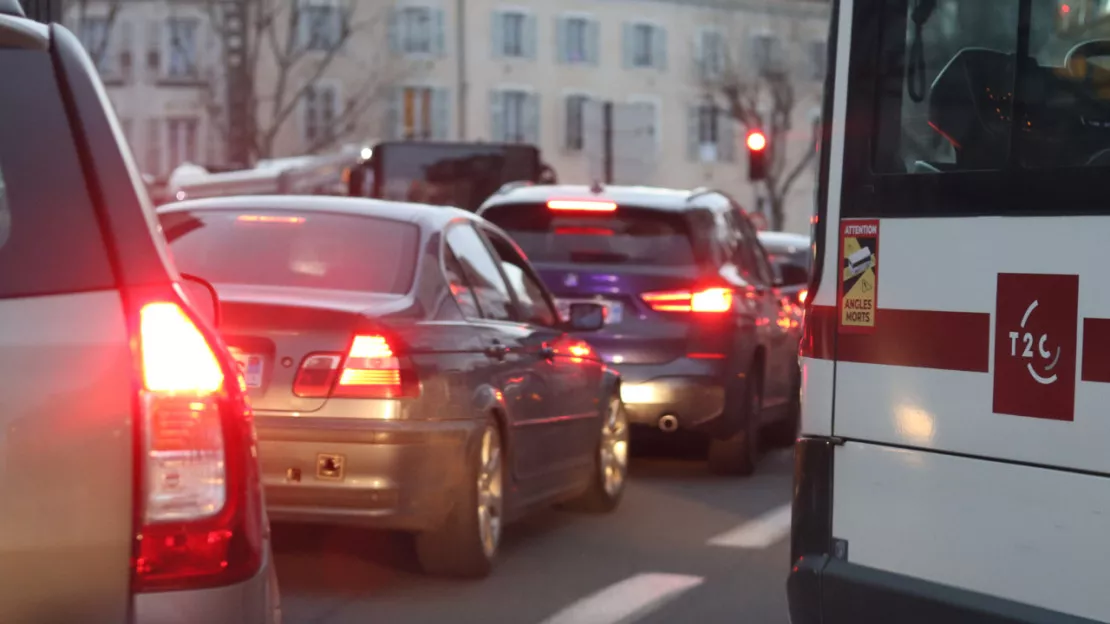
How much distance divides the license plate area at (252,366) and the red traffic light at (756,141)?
1768cm

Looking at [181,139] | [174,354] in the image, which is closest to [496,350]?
[174,354]

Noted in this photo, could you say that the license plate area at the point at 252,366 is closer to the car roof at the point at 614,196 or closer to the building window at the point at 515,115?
the car roof at the point at 614,196

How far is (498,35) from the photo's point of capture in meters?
69.9

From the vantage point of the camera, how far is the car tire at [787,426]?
1423 cm

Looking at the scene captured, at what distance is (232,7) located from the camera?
54500 mm

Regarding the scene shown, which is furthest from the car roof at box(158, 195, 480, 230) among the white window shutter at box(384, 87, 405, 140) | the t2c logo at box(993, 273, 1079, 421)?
the white window shutter at box(384, 87, 405, 140)

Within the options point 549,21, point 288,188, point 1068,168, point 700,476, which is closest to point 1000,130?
point 1068,168

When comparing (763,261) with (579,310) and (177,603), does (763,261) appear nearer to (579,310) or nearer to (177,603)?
(579,310)

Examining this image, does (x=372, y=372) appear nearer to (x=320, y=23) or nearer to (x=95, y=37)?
(x=320, y=23)

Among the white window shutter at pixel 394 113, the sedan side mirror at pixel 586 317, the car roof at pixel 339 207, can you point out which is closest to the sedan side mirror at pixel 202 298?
the car roof at pixel 339 207

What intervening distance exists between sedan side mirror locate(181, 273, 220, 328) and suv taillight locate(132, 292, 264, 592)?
0.29 feet

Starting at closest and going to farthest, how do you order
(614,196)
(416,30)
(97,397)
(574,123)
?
(97,397), (614,196), (416,30), (574,123)

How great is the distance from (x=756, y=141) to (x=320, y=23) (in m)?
41.0

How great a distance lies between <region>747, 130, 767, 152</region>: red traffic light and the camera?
980 inches
